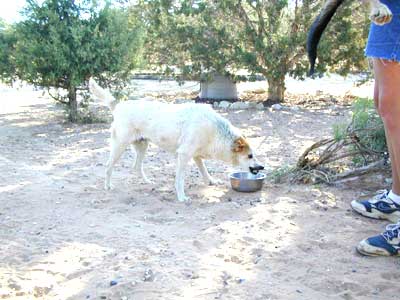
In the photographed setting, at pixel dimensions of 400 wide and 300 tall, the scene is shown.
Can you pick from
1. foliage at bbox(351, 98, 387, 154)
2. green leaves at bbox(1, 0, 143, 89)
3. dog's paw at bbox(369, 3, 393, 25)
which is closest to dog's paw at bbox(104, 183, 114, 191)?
foliage at bbox(351, 98, 387, 154)

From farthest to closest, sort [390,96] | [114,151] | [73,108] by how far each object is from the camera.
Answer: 1. [73,108]
2. [114,151]
3. [390,96]

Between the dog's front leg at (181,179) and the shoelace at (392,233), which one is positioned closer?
the shoelace at (392,233)

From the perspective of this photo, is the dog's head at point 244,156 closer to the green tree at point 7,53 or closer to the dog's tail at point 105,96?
the dog's tail at point 105,96

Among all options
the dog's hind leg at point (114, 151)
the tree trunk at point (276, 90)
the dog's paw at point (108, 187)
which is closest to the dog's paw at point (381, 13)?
the dog's hind leg at point (114, 151)

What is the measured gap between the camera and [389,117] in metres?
3.21

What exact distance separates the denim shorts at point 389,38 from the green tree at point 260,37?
815 centimetres

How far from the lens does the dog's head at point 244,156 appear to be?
5.34 meters

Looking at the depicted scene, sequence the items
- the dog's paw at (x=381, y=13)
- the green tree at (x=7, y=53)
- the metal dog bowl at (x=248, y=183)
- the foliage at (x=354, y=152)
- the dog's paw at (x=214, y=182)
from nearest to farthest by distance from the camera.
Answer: the dog's paw at (x=381, y=13) < the metal dog bowl at (x=248, y=183) < the foliage at (x=354, y=152) < the dog's paw at (x=214, y=182) < the green tree at (x=7, y=53)

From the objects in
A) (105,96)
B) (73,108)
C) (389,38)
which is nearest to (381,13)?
(389,38)

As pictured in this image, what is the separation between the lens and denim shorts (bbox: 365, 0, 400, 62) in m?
3.00

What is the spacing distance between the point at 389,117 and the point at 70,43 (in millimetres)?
7669

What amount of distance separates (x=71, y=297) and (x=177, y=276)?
66 centimetres

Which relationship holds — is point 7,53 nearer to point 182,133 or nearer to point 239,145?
point 182,133

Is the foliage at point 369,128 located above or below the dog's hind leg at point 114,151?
above
